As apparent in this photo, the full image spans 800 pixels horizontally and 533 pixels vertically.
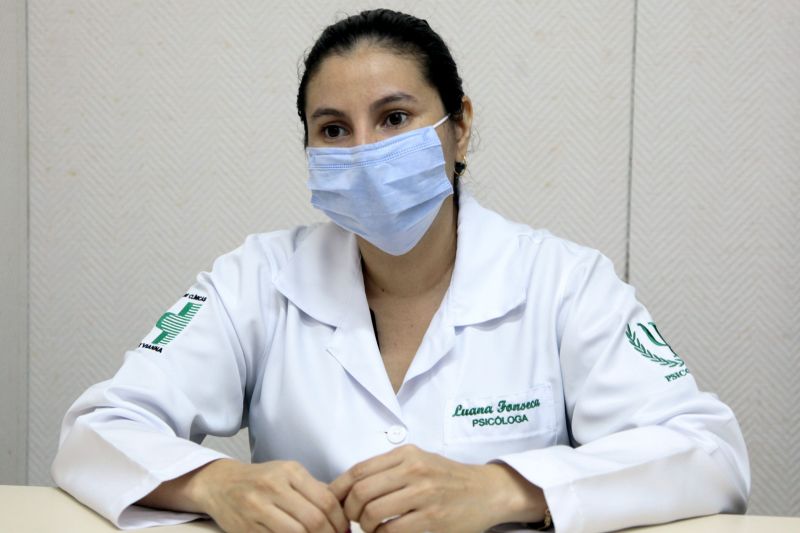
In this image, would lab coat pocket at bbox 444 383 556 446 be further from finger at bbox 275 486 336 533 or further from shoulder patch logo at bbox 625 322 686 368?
finger at bbox 275 486 336 533

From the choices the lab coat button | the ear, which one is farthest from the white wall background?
the lab coat button

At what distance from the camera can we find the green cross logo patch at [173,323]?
1600 millimetres

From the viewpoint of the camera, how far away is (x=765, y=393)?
2.53 meters

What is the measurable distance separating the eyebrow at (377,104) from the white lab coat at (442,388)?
0.27m

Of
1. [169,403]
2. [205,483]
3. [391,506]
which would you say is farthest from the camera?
[169,403]

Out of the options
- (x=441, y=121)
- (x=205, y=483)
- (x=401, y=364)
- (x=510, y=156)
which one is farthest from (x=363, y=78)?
(x=510, y=156)

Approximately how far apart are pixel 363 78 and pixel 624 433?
0.73 m

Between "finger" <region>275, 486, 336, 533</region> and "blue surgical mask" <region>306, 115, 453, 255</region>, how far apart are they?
539 millimetres

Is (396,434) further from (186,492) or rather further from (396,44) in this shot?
(396,44)

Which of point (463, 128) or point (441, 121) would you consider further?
point (463, 128)

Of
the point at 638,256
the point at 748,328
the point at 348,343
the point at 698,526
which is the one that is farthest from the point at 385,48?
the point at 748,328

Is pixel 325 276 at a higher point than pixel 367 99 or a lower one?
lower

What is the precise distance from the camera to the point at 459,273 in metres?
1.69

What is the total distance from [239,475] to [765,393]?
5.71ft
